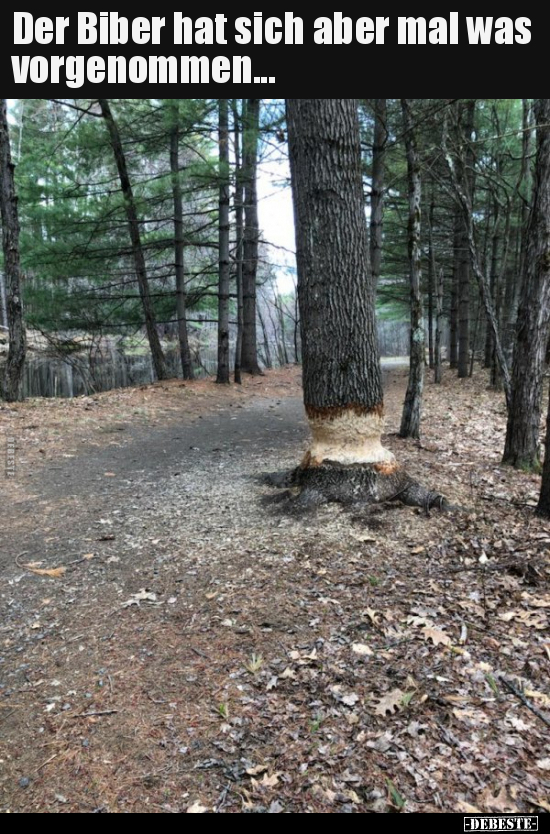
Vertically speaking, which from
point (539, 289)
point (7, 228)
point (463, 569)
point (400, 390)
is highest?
point (7, 228)

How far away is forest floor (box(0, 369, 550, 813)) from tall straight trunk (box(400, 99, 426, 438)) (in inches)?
69.9

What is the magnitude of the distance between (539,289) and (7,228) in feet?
26.1

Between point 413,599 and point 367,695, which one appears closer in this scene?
point 367,695

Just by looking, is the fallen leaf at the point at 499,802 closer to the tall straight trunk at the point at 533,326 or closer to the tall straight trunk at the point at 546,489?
the tall straight trunk at the point at 546,489

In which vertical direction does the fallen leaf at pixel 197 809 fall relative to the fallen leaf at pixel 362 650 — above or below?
below

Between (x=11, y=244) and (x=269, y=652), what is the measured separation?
27.2 ft

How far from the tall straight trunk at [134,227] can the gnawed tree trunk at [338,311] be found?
841 centimetres

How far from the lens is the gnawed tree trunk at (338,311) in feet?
13.3

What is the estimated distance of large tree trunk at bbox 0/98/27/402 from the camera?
8141 mm

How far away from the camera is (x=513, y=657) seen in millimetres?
2344

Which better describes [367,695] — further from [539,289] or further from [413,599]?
[539,289]

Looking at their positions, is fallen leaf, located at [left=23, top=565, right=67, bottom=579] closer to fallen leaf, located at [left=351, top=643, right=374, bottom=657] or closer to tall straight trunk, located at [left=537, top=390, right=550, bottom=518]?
fallen leaf, located at [left=351, top=643, right=374, bottom=657]

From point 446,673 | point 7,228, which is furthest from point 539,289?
point 7,228

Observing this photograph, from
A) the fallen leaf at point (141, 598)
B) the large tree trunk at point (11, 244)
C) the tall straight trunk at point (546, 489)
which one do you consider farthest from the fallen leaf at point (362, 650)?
the large tree trunk at point (11, 244)
